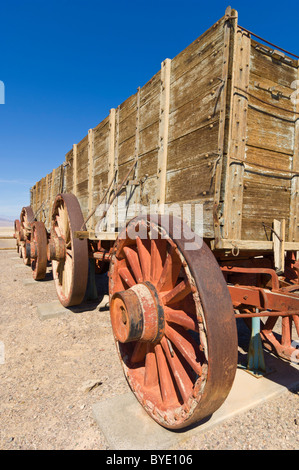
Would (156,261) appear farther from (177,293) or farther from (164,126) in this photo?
(164,126)

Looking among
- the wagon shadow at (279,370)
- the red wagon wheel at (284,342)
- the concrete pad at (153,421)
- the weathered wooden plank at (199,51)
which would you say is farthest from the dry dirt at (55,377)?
→ the weathered wooden plank at (199,51)

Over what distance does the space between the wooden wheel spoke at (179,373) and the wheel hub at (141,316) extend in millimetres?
92

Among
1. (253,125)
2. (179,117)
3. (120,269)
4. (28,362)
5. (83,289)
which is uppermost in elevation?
(179,117)

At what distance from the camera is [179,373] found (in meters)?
1.85

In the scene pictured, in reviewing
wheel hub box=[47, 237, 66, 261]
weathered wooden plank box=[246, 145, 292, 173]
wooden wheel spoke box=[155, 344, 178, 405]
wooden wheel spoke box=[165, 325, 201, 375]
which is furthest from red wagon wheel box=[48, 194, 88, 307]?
weathered wooden plank box=[246, 145, 292, 173]

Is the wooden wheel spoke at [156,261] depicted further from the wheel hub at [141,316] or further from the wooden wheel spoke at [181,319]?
the wooden wheel spoke at [181,319]

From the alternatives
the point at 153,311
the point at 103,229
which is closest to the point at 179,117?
the point at 153,311

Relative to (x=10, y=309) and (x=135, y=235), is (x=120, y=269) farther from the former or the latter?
(x=10, y=309)

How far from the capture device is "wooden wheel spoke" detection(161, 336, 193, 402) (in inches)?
69.4

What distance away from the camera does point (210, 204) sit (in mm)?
2119

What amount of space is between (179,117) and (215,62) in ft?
1.73

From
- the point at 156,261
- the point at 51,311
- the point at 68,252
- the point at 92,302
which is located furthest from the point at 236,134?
the point at 92,302

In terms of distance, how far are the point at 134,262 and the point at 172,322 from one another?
0.65m

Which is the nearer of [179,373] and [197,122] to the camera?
[179,373]
